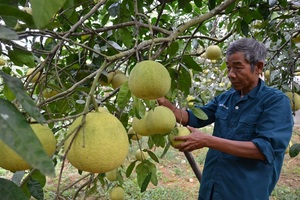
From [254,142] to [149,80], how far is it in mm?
899

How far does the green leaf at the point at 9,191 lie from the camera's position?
63 centimetres

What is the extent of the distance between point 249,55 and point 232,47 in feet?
0.38

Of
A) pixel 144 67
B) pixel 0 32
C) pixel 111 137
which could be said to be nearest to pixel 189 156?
pixel 144 67

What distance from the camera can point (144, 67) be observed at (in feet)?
3.27

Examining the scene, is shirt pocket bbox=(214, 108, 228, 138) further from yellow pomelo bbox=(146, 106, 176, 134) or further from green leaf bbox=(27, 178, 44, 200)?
green leaf bbox=(27, 178, 44, 200)

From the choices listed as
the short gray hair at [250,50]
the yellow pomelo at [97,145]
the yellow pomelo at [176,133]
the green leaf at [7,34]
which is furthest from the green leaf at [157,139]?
the green leaf at [7,34]

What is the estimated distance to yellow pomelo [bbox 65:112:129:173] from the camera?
0.74 metres

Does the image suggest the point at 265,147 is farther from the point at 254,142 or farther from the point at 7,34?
the point at 7,34

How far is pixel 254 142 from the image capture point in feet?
5.43

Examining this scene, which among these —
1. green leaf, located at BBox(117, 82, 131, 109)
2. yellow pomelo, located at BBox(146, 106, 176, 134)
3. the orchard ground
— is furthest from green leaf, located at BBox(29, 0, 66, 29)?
the orchard ground

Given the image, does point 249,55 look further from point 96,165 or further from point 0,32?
point 0,32

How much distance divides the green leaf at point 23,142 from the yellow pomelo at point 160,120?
0.84 meters

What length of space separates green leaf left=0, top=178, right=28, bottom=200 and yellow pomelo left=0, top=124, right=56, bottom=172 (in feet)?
0.36

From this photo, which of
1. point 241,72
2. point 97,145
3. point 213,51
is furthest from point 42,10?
point 213,51
